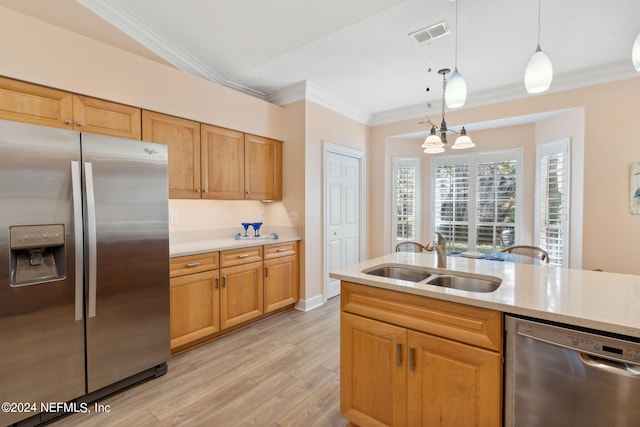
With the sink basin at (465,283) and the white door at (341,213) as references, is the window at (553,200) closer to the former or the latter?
the white door at (341,213)

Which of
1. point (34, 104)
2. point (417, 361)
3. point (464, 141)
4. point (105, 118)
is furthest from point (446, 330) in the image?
point (34, 104)

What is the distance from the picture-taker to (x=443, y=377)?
55.2 inches

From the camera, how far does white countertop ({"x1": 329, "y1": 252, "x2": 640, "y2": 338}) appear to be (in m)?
1.10

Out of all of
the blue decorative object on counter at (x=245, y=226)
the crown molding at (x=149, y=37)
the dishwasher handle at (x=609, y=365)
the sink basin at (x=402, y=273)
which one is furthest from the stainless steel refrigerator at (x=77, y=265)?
the dishwasher handle at (x=609, y=365)

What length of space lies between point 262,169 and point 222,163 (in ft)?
1.91

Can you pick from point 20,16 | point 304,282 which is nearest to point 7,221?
point 20,16

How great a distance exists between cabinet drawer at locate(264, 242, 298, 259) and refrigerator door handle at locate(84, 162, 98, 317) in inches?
65.5

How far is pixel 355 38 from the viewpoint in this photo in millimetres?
2662

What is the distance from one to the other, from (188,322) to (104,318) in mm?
757

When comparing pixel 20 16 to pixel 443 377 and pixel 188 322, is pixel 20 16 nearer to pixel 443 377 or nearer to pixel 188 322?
pixel 188 322

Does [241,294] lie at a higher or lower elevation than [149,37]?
lower

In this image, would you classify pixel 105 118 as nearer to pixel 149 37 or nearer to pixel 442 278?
pixel 149 37

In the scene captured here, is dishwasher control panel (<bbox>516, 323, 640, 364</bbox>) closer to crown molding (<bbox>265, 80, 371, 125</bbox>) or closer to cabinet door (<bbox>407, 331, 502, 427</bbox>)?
cabinet door (<bbox>407, 331, 502, 427</bbox>)

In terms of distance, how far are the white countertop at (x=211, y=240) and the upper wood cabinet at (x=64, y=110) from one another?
3.53 feet
